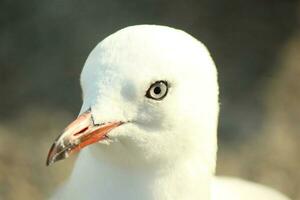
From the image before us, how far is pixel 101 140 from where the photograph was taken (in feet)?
5.05

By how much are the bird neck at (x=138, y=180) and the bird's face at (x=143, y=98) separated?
5 cm

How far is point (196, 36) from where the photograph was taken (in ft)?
10.4

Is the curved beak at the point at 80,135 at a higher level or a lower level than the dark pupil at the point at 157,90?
lower

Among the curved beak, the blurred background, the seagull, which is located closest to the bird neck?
the seagull

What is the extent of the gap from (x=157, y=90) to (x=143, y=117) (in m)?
0.06

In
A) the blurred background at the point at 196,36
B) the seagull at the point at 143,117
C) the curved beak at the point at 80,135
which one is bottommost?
the curved beak at the point at 80,135

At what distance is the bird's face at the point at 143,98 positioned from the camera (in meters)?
1.52

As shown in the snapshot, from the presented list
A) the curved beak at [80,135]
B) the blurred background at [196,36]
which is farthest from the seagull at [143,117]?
the blurred background at [196,36]

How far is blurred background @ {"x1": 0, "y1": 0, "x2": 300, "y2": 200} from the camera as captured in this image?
2787 millimetres

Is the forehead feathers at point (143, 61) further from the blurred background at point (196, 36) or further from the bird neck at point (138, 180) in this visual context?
the blurred background at point (196, 36)

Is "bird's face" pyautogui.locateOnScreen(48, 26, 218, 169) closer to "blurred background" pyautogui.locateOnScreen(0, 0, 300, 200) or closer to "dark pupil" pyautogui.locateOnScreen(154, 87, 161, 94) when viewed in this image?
"dark pupil" pyautogui.locateOnScreen(154, 87, 161, 94)

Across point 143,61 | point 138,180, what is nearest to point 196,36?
point 138,180

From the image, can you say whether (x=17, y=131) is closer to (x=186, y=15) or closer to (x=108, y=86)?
(x=186, y=15)

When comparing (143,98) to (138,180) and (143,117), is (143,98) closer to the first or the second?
(143,117)
